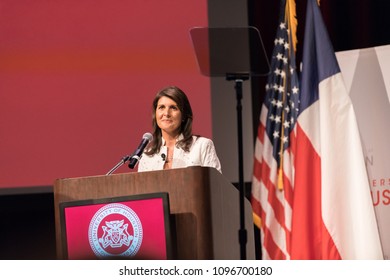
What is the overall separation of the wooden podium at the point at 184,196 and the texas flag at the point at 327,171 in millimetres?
1140

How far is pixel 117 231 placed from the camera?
6.96 ft

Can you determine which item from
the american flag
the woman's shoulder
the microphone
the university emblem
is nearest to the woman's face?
the woman's shoulder

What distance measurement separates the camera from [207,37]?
3355 mm

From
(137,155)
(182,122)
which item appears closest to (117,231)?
(137,155)

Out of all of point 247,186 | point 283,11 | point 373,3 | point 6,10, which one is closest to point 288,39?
point 283,11

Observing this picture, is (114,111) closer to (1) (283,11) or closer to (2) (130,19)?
(2) (130,19)

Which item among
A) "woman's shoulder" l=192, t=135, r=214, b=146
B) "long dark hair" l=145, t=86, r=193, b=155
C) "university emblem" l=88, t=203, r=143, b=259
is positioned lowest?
"university emblem" l=88, t=203, r=143, b=259

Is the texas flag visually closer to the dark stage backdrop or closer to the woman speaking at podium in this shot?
the woman speaking at podium

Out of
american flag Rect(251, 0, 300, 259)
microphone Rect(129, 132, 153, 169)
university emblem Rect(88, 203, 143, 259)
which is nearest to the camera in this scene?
university emblem Rect(88, 203, 143, 259)

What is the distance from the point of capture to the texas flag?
3328mm

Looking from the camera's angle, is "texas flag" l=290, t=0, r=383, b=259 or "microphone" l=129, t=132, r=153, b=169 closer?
"microphone" l=129, t=132, r=153, b=169

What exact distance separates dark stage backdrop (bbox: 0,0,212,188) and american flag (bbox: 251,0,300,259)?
43 cm

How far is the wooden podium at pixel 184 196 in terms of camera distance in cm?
214

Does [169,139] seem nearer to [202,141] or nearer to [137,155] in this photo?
[202,141]
